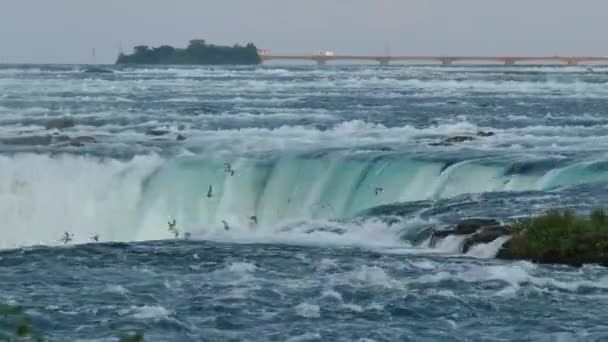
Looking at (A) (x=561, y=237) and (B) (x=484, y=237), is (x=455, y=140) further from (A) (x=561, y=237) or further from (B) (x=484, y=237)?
(A) (x=561, y=237)

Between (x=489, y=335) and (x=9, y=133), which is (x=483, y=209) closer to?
(x=489, y=335)

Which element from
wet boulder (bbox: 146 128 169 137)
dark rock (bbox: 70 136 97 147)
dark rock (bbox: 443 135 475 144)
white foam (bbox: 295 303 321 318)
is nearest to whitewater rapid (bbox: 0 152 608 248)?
dark rock (bbox: 70 136 97 147)

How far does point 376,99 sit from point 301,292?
50.2 meters

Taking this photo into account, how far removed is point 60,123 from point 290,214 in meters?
20.1

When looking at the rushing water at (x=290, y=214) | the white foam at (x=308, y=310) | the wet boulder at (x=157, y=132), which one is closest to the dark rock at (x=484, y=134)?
the rushing water at (x=290, y=214)

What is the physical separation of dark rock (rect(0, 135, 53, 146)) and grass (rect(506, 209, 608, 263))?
755 inches

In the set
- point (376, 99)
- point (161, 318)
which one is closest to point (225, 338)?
point (161, 318)

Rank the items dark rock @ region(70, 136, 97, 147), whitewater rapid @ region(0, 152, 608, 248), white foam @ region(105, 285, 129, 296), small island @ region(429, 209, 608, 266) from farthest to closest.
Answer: dark rock @ region(70, 136, 97, 147)
whitewater rapid @ region(0, 152, 608, 248)
small island @ region(429, 209, 608, 266)
white foam @ region(105, 285, 129, 296)

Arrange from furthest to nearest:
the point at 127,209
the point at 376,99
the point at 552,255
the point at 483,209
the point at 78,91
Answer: the point at 78,91, the point at 376,99, the point at 127,209, the point at 483,209, the point at 552,255

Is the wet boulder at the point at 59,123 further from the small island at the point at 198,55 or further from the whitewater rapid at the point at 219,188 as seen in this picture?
the small island at the point at 198,55

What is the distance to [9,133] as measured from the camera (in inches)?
1656

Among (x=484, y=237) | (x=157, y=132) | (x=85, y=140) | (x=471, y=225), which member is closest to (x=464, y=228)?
(x=471, y=225)

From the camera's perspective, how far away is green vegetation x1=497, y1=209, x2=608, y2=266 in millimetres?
19438

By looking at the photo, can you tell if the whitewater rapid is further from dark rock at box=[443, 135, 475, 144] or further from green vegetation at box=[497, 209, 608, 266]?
green vegetation at box=[497, 209, 608, 266]
